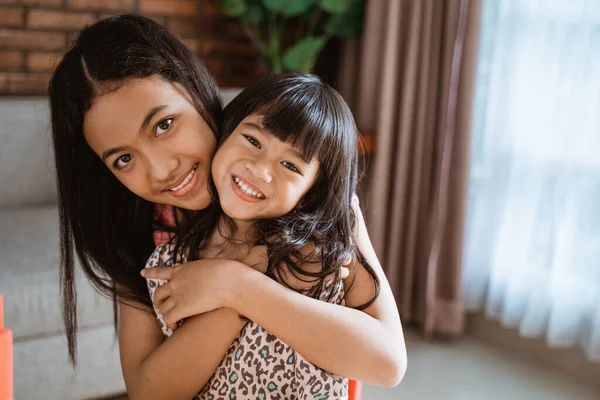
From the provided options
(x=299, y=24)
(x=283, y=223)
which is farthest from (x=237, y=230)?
(x=299, y=24)

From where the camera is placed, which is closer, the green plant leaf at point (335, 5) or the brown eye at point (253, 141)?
the brown eye at point (253, 141)

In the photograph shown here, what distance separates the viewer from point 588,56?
2258mm

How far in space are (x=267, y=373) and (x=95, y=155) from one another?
486mm

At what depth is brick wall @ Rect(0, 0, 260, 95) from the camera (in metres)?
2.79

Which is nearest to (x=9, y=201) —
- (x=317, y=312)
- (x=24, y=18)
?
(x=24, y=18)

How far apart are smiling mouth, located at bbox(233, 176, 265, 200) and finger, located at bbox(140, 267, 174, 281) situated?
0.19 metres

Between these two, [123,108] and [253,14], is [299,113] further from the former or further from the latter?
[253,14]

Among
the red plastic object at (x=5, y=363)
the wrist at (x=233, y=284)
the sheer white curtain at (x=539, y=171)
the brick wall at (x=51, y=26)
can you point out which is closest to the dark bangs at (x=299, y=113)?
the wrist at (x=233, y=284)

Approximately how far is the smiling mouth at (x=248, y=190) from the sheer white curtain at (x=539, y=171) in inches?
59.1

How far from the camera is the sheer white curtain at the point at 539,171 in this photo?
229 centimetres

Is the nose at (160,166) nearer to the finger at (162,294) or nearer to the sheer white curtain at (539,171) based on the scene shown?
the finger at (162,294)

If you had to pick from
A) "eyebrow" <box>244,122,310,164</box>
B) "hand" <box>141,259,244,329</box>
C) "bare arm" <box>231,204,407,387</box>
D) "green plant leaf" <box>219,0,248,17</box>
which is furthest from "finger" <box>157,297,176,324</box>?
"green plant leaf" <box>219,0,248,17</box>

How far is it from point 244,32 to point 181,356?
96.8 inches

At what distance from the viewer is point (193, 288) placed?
113 cm
